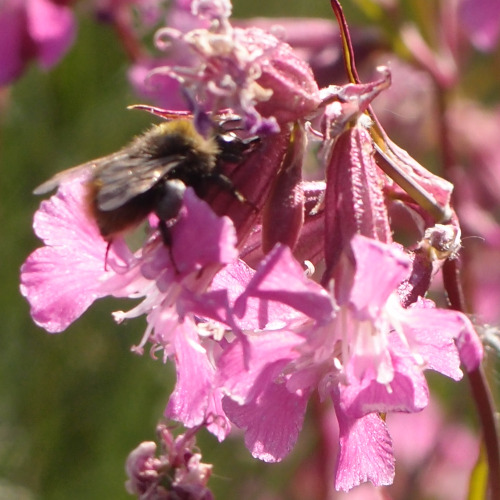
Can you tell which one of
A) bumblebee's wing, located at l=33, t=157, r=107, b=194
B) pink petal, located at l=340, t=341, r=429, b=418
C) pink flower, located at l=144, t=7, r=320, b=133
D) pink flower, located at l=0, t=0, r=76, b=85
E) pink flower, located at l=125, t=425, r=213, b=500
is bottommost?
pink flower, located at l=125, t=425, r=213, b=500

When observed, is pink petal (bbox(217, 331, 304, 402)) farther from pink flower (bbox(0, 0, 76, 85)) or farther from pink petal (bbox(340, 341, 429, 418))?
pink flower (bbox(0, 0, 76, 85))

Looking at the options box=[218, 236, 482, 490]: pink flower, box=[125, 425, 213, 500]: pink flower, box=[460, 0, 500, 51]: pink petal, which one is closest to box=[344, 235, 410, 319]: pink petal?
box=[218, 236, 482, 490]: pink flower

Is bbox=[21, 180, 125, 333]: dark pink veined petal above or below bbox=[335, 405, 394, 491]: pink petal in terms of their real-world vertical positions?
above

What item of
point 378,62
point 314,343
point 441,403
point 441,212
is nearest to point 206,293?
point 314,343

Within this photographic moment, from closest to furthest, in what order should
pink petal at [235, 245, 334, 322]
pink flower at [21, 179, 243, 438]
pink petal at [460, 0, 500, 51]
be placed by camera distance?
1. pink petal at [235, 245, 334, 322]
2. pink flower at [21, 179, 243, 438]
3. pink petal at [460, 0, 500, 51]

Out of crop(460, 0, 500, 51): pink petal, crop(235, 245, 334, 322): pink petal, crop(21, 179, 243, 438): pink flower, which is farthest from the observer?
crop(460, 0, 500, 51): pink petal

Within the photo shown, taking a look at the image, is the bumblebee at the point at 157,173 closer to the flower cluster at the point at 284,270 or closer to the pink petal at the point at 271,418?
the flower cluster at the point at 284,270

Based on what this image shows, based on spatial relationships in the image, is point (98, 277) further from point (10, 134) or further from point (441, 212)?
point (10, 134)

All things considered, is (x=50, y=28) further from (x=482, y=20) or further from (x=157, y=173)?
(x=157, y=173)
